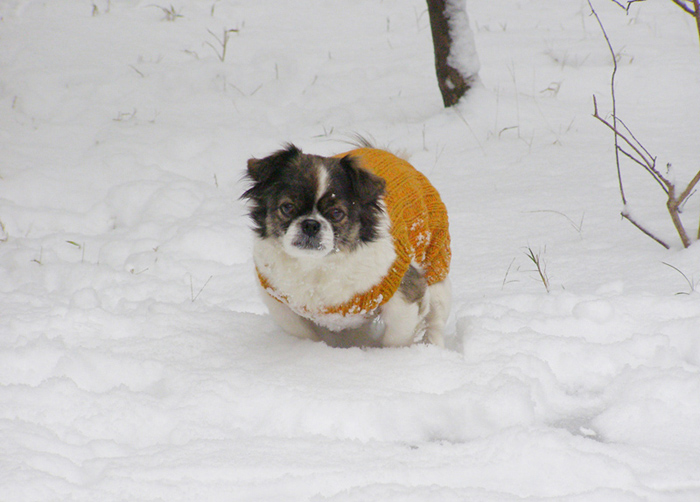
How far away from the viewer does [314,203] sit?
2611 millimetres

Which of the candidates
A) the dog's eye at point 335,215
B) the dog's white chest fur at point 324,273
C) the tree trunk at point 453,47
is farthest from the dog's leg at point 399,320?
the tree trunk at point 453,47

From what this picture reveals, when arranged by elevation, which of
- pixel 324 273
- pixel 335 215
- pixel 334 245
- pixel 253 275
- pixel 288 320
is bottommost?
pixel 253 275

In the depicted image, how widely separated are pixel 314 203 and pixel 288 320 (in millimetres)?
622

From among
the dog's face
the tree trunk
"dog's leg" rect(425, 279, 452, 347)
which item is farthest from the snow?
the dog's face

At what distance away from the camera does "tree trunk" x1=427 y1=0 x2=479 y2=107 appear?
518 cm

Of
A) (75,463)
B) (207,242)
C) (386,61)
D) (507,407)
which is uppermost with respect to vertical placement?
(386,61)

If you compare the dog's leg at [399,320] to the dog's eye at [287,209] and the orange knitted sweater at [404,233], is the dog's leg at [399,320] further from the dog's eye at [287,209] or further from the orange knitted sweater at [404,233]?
the dog's eye at [287,209]

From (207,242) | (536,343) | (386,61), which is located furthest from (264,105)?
(536,343)

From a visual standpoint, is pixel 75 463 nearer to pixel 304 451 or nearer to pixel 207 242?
pixel 304 451

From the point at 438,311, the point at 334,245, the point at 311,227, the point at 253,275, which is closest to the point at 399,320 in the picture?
the point at 438,311

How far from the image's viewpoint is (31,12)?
7285 mm

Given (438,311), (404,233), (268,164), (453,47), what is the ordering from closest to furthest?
1. (268,164)
2. (404,233)
3. (438,311)
4. (453,47)

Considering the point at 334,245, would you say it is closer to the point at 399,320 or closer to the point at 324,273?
the point at 324,273

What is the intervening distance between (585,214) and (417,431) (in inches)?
92.6
